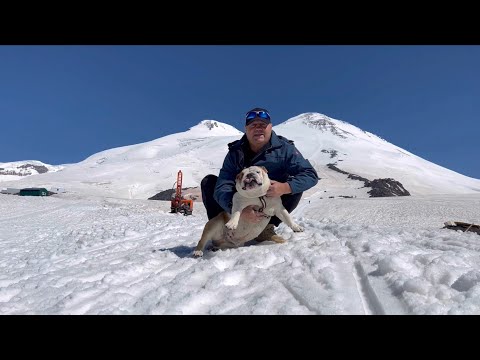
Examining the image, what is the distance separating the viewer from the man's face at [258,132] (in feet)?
12.2

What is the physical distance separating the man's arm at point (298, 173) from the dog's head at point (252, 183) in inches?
14.2

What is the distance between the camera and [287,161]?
3.85m

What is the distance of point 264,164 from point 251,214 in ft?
2.00

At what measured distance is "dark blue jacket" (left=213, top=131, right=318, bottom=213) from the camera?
371cm

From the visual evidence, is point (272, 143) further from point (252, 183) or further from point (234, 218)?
point (234, 218)

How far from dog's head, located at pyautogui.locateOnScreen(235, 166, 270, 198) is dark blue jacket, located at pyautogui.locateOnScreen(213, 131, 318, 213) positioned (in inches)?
11.8

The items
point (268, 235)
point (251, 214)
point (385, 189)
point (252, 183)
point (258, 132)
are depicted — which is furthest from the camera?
point (385, 189)

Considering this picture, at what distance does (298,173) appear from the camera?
3777mm

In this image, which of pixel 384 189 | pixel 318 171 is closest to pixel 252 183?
pixel 384 189

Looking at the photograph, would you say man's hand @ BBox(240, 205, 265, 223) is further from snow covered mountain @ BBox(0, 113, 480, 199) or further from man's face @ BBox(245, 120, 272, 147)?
snow covered mountain @ BBox(0, 113, 480, 199)
